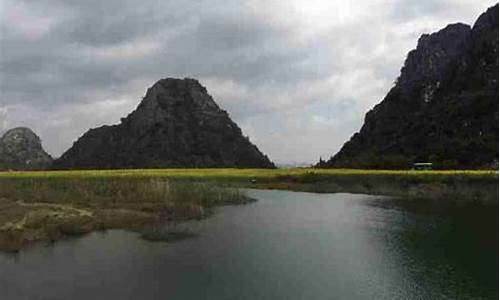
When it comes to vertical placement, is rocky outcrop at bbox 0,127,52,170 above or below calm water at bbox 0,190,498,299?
above

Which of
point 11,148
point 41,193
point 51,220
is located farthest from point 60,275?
point 11,148

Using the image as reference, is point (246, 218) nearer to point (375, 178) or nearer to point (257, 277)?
point (257, 277)

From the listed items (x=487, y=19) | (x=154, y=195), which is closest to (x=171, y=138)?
(x=487, y=19)

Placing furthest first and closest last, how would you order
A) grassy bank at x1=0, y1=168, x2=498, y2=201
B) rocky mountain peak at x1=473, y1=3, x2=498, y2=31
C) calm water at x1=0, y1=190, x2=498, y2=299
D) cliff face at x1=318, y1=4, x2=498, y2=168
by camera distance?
rocky mountain peak at x1=473, y1=3, x2=498, y2=31 → cliff face at x1=318, y1=4, x2=498, y2=168 → grassy bank at x1=0, y1=168, x2=498, y2=201 → calm water at x1=0, y1=190, x2=498, y2=299

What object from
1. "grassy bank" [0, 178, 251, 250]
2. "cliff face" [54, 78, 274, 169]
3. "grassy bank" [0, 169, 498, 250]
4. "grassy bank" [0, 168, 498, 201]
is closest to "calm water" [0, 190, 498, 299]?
"grassy bank" [0, 178, 251, 250]

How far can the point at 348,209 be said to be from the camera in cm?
3853

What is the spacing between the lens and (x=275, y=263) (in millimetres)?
21125

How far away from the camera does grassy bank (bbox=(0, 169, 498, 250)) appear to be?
87.8 ft

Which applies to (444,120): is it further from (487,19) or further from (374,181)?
(374,181)

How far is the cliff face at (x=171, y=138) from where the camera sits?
404 feet

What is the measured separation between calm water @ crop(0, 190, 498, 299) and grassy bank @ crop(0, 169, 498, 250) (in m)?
1.81

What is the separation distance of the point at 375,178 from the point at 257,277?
124 feet

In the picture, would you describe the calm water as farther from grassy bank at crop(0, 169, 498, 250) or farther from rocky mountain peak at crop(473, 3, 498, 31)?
rocky mountain peak at crop(473, 3, 498, 31)

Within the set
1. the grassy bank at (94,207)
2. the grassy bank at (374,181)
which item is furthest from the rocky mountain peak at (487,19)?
the grassy bank at (94,207)
